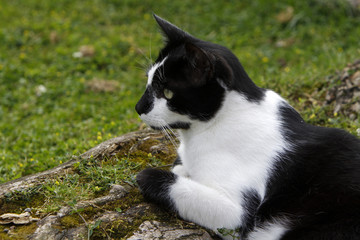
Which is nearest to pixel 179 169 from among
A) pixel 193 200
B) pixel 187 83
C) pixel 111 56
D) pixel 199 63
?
pixel 193 200

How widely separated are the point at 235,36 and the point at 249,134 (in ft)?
18.8

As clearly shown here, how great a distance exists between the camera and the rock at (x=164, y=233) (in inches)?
104

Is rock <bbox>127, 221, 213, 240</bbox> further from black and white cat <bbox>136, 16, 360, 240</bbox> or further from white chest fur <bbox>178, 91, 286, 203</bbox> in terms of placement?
white chest fur <bbox>178, 91, 286, 203</bbox>

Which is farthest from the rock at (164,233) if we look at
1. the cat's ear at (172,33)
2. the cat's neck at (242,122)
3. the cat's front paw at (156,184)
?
the cat's ear at (172,33)

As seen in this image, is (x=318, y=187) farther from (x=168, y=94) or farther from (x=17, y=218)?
(x=17, y=218)

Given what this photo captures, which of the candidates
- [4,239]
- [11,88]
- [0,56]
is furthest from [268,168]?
[0,56]

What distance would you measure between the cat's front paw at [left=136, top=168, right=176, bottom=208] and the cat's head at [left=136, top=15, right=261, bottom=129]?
12.7 inches

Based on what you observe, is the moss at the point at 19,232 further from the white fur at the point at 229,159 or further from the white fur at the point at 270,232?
the white fur at the point at 270,232

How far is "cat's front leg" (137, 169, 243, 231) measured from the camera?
2.54 metres

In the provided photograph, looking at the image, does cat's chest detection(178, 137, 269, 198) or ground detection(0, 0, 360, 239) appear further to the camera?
ground detection(0, 0, 360, 239)

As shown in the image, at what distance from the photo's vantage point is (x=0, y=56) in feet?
24.7

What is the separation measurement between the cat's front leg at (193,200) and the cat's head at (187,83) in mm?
369

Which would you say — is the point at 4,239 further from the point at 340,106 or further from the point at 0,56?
the point at 0,56

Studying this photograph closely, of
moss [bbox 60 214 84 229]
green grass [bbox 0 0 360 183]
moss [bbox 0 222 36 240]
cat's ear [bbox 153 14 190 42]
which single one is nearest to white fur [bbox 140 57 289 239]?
cat's ear [bbox 153 14 190 42]
